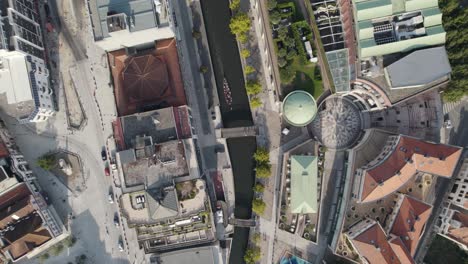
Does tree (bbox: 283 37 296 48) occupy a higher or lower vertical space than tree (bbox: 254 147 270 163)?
higher

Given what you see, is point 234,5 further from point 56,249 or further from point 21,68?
point 56,249

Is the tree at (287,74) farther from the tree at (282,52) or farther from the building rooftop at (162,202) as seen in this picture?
the building rooftop at (162,202)

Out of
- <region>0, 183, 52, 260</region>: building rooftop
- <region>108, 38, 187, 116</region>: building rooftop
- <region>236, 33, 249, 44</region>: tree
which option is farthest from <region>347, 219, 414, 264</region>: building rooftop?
<region>0, 183, 52, 260</region>: building rooftop

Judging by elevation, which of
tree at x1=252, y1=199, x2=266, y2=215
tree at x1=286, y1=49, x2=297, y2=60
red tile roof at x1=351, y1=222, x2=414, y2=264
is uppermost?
tree at x1=286, y1=49, x2=297, y2=60

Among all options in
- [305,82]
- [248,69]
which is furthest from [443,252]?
[248,69]

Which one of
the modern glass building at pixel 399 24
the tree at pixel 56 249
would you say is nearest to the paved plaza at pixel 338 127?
the modern glass building at pixel 399 24

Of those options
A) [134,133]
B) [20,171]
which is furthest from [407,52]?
[20,171]

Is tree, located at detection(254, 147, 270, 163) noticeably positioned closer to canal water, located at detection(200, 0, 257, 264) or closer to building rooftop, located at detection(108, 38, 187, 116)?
canal water, located at detection(200, 0, 257, 264)
